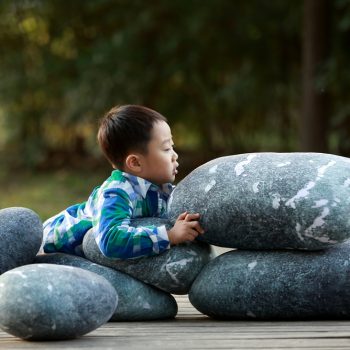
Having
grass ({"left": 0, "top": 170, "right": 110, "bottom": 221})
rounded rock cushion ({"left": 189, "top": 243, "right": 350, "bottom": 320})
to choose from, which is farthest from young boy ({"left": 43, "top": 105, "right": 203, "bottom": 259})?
grass ({"left": 0, "top": 170, "right": 110, "bottom": 221})

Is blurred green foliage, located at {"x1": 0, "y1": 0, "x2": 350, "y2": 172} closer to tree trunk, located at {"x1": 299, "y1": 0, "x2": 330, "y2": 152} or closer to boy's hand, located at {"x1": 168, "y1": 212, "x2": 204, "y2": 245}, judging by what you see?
tree trunk, located at {"x1": 299, "y1": 0, "x2": 330, "y2": 152}

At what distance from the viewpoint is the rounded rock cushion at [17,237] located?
447 cm

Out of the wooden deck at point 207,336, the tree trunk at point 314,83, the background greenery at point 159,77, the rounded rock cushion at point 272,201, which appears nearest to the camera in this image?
the wooden deck at point 207,336

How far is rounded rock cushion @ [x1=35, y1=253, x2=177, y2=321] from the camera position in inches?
173

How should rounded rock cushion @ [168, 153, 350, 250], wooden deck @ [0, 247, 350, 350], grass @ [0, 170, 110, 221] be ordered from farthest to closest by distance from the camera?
grass @ [0, 170, 110, 221] → rounded rock cushion @ [168, 153, 350, 250] → wooden deck @ [0, 247, 350, 350]

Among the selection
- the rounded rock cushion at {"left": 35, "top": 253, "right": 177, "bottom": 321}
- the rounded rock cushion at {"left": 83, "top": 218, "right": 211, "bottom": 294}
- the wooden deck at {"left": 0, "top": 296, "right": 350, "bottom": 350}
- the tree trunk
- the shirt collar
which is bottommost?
the wooden deck at {"left": 0, "top": 296, "right": 350, "bottom": 350}

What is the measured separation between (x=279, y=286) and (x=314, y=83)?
26.8ft

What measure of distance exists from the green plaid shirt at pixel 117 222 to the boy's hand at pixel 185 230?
0.03 meters

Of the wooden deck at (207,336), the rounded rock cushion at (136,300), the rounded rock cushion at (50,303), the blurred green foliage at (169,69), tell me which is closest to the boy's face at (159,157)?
the rounded rock cushion at (136,300)

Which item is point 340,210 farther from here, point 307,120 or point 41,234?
point 307,120

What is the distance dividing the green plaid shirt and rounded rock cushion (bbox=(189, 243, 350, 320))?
283mm

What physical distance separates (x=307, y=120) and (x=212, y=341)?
8.80 meters

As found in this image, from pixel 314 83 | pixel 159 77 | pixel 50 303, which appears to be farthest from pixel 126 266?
pixel 159 77

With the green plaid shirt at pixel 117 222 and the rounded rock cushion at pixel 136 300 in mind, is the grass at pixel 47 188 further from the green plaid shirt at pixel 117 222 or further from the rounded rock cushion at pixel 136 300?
the rounded rock cushion at pixel 136 300
